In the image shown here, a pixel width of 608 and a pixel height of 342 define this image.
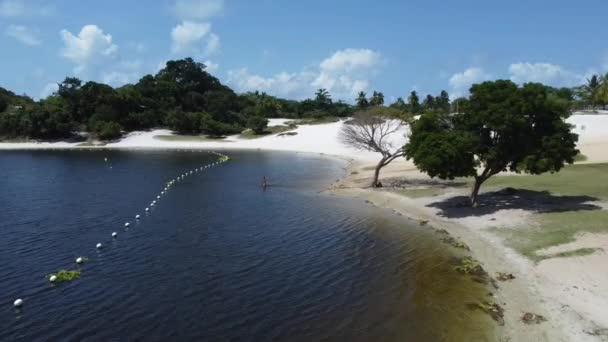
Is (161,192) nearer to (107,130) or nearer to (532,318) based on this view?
(532,318)

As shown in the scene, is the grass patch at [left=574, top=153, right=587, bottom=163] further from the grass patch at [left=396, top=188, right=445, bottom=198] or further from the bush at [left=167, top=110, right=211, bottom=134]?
the bush at [left=167, top=110, right=211, bottom=134]

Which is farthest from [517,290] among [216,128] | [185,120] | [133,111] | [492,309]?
[133,111]

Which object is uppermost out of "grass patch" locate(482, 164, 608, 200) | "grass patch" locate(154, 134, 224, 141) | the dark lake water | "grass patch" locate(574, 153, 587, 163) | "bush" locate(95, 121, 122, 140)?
"bush" locate(95, 121, 122, 140)

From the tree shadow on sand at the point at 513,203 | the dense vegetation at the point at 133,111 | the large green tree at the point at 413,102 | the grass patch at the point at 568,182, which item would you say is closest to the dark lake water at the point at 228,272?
the tree shadow on sand at the point at 513,203

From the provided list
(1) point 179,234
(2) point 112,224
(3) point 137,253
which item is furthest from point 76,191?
(3) point 137,253

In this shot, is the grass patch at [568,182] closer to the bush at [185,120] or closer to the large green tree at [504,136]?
the large green tree at [504,136]

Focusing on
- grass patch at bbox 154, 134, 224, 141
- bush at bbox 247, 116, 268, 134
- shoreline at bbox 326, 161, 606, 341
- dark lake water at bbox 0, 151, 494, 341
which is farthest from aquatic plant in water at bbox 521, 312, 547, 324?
grass patch at bbox 154, 134, 224, 141
